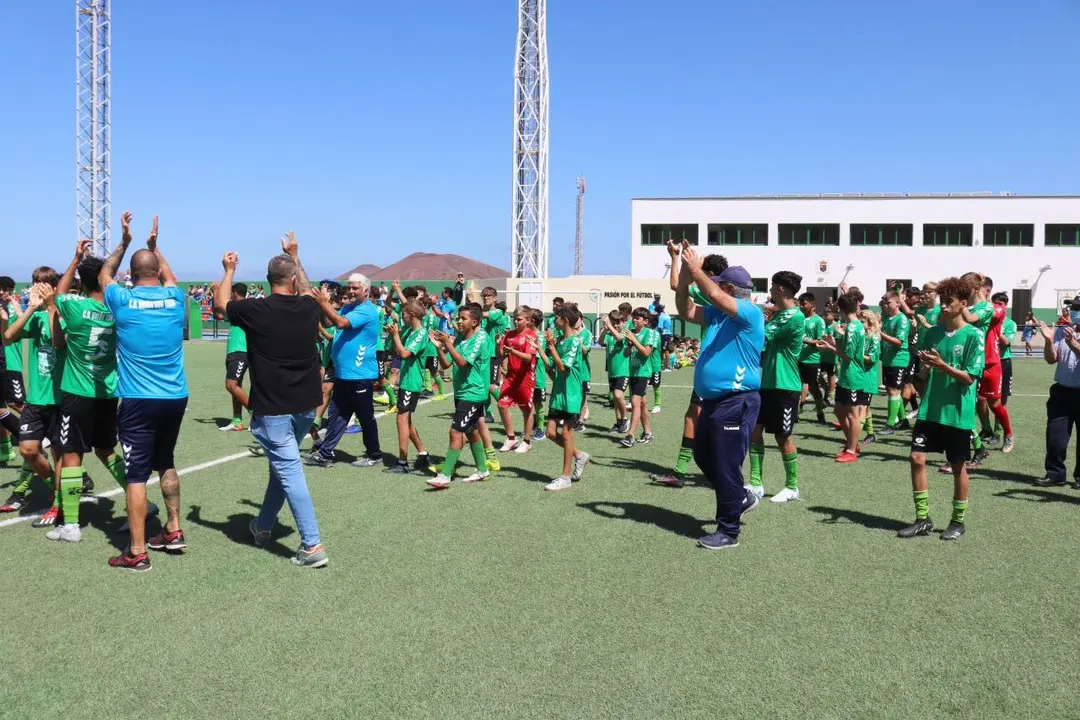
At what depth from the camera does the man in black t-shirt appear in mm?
5406

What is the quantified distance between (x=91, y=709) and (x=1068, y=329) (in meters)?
7.93

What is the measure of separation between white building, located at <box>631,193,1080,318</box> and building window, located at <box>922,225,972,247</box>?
50 millimetres

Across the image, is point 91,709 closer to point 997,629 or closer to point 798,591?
point 798,591

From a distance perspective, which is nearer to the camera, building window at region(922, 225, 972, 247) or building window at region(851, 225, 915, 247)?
building window at region(922, 225, 972, 247)

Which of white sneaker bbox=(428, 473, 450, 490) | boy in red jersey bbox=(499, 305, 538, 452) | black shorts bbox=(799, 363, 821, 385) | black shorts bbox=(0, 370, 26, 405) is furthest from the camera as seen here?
black shorts bbox=(799, 363, 821, 385)

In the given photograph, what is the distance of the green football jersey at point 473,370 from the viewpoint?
25.7 feet

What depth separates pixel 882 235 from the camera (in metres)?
45.7

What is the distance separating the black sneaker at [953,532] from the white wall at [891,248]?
40.1 meters

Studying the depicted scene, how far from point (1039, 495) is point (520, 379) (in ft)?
17.7

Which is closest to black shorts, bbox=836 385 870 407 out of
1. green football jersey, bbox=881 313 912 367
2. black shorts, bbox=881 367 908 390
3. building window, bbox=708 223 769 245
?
green football jersey, bbox=881 313 912 367

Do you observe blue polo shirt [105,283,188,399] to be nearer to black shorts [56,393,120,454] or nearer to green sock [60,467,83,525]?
black shorts [56,393,120,454]

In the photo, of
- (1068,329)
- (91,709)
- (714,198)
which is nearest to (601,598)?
(91,709)

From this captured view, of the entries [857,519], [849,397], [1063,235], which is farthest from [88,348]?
[1063,235]

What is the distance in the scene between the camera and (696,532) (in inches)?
253
